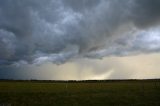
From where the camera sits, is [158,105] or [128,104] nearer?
[158,105]

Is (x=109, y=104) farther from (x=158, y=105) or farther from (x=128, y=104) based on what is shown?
(x=158, y=105)

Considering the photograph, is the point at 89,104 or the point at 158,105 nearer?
the point at 158,105

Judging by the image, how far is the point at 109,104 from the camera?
154 ft

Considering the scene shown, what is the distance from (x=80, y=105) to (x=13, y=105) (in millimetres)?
11609

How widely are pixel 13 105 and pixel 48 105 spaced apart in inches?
238

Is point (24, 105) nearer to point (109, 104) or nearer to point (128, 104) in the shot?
point (109, 104)

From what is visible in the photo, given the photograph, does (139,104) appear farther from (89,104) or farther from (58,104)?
(58,104)

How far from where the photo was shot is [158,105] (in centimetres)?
4319

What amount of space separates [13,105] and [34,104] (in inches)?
160

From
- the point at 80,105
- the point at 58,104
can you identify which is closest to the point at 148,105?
the point at 80,105

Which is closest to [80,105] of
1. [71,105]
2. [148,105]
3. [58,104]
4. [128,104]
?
[71,105]

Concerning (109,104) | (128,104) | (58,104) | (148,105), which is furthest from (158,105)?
(58,104)

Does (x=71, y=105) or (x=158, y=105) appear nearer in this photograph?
(x=158, y=105)

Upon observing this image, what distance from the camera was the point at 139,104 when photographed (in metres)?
45.7
